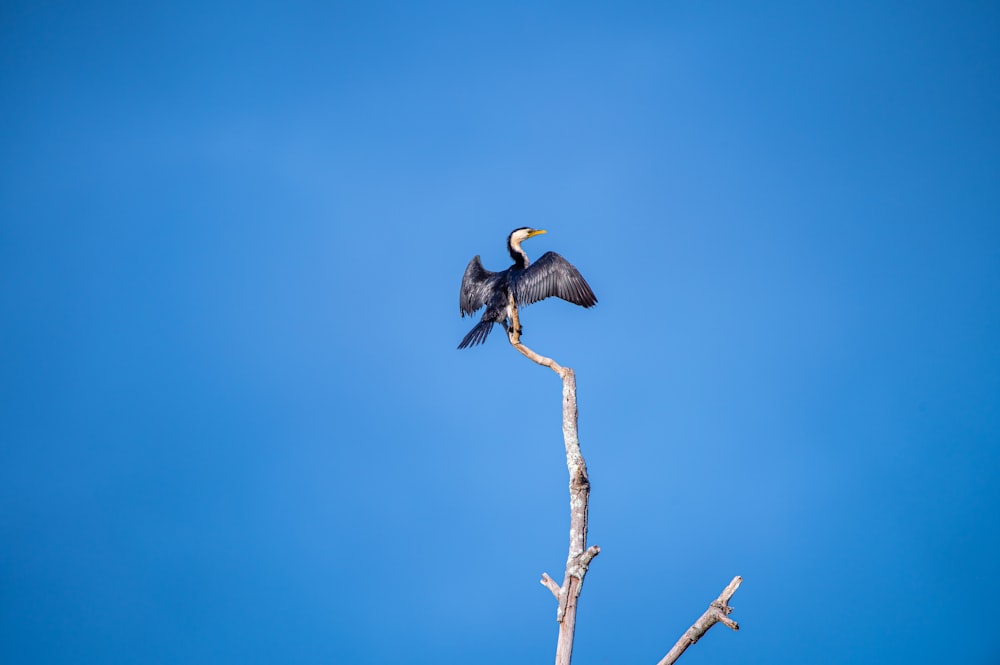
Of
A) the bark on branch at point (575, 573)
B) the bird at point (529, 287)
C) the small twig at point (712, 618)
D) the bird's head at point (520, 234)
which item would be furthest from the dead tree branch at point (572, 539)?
the bird's head at point (520, 234)

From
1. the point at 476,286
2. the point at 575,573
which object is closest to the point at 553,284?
the point at 476,286

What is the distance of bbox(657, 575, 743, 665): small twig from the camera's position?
4328 mm

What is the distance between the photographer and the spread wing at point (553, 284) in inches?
252

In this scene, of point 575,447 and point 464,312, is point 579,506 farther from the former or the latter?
point 464,312

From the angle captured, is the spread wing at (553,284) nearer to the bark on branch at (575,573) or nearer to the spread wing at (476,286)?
the spread wing at (476,286)

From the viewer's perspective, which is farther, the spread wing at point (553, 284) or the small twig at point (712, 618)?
the spread wing at point (553, 284)

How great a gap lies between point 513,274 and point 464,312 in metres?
0.80

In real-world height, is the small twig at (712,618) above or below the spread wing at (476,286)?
below

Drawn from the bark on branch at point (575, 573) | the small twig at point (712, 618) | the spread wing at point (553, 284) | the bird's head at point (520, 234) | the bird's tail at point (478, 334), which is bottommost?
the small twig at point (712, 618)

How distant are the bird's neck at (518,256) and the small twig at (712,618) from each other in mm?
3213

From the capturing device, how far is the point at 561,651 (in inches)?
178

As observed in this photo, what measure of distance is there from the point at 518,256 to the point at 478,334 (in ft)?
3.17

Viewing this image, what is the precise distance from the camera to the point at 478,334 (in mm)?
6141

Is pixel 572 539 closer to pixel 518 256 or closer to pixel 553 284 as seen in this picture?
pixel 553 284
